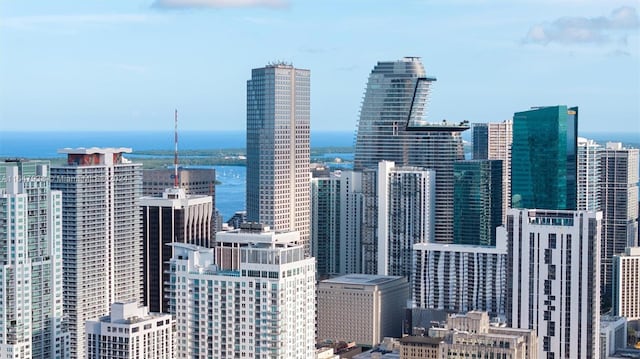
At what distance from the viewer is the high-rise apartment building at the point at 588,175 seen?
5981 cm

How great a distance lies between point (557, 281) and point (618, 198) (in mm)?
23647

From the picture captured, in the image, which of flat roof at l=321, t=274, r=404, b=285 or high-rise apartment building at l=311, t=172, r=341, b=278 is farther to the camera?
high-rise apartment building at l=311, t=172, r=341, b=278

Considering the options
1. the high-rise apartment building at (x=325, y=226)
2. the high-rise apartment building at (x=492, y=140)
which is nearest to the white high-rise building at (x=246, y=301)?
the high-rise apartment building at (x=325, y=226)

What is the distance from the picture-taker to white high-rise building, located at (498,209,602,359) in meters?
40.2

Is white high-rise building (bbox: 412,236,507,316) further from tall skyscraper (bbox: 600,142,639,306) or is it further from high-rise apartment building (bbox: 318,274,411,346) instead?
tall skyscraper (bbox: 600,142,639,306)

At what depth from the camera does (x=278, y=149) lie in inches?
2094

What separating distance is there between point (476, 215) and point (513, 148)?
27.7 ft

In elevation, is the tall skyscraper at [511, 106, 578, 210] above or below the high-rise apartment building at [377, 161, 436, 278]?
above

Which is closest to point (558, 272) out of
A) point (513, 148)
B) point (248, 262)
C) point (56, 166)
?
point (513, 148)

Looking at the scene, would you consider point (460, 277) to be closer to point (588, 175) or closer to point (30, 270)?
point (588, 175)

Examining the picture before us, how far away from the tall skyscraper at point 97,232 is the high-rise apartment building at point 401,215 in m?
16.3

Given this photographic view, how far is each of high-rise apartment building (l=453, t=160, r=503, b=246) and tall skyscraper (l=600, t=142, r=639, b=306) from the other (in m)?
6.18

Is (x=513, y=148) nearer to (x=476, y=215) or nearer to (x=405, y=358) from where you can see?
(x=476, y=215)

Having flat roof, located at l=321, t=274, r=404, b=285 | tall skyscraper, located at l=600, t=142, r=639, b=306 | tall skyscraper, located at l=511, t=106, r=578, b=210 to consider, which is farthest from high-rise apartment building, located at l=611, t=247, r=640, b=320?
flat roof, located at l=321, t=274, r=404, b=285
